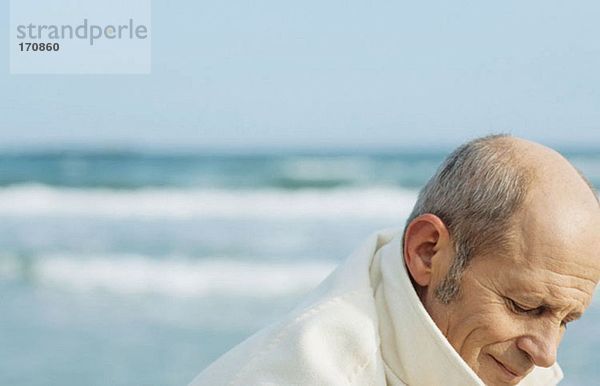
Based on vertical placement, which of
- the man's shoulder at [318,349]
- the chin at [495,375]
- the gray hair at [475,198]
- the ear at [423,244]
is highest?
the gray hair at [475,198]

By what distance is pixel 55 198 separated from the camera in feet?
51.7

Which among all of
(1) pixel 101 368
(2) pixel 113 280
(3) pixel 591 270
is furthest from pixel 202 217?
(3) pixel 591 270

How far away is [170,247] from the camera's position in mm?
12984

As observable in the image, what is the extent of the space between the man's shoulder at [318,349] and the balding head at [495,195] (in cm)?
19

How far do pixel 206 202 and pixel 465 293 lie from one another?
1300cm

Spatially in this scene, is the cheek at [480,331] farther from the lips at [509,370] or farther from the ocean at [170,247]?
the ocean at [170,247]

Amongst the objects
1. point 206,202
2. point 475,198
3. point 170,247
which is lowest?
point 206,202

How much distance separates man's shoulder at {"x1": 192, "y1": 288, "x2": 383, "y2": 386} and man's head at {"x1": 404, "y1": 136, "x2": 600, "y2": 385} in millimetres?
168

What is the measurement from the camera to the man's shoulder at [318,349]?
2623 millimetres

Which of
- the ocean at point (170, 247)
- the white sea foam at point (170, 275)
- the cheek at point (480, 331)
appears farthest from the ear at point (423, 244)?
the white sea foam at point (170, 275)

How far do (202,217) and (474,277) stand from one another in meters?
12.0

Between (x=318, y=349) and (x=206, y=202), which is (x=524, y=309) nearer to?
(x=318, y=349)

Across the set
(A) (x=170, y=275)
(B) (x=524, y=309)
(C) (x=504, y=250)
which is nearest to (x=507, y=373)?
(B) (x=524, y=309)

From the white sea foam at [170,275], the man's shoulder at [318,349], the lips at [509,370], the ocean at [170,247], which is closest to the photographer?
the man's shoulder at [318,349]
